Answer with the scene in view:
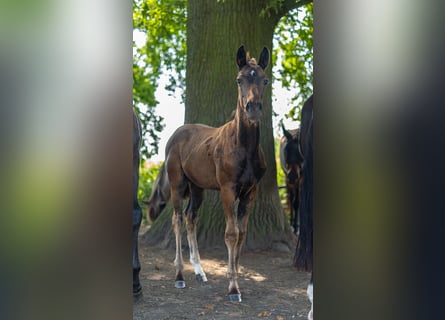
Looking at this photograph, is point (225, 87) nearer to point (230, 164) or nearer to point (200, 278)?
point (230, 164)

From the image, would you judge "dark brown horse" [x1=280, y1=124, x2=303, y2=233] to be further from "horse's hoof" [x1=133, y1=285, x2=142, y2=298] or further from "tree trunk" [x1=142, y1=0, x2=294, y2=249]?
"horse's hoof" [x1=133, y1=285, x2=142, y2=298]

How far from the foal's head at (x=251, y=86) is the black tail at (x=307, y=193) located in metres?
0.71

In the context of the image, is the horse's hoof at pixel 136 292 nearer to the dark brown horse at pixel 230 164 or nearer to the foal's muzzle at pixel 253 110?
the dark brown horse at pixel 230 164

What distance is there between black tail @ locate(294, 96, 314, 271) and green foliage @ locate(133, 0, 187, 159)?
20.0 feet

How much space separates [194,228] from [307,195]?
2456mm

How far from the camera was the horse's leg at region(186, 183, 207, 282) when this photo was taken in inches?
276

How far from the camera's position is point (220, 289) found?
6.77 metres
